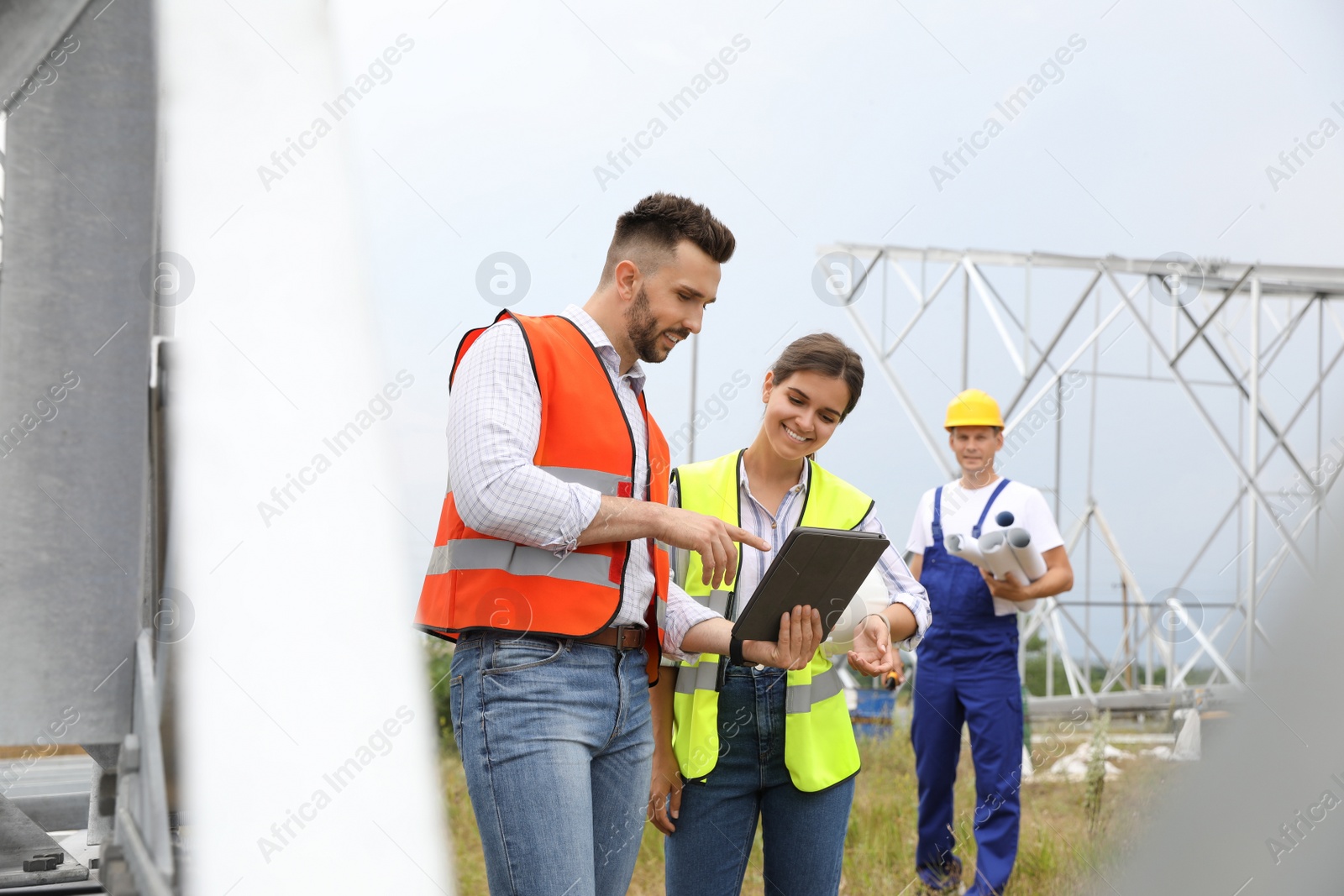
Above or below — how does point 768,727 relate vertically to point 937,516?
below

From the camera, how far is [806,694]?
2.34 m

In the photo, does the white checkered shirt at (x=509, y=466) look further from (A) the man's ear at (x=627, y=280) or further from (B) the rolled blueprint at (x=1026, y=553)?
(B) the rolled blueprint at (x=1026, y=553)

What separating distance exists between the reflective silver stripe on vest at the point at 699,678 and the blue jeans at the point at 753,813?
3cm

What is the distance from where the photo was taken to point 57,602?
2506 millimetres

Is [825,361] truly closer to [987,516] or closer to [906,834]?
[987,516]

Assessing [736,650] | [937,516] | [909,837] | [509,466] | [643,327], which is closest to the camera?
[509,466]

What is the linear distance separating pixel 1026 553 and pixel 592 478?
274 centimetres

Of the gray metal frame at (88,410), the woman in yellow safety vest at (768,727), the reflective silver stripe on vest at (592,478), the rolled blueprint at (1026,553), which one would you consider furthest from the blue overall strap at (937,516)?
the gray metal frame at (88,410)

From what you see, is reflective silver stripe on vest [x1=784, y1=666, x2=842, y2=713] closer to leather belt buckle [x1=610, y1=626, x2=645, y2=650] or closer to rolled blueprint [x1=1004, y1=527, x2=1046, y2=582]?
leather belt buckle [x1=610, y1=626, x2=645, y2=650]

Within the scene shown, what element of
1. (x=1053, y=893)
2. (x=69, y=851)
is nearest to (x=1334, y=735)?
(x=69, y=851)

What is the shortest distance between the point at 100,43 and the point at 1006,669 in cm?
358

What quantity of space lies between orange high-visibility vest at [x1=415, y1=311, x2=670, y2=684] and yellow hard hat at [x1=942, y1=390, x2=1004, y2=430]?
2901mm

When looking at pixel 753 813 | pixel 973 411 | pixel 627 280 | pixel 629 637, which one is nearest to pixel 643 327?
pixel 627 280

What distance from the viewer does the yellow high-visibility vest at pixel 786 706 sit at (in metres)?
2.31
